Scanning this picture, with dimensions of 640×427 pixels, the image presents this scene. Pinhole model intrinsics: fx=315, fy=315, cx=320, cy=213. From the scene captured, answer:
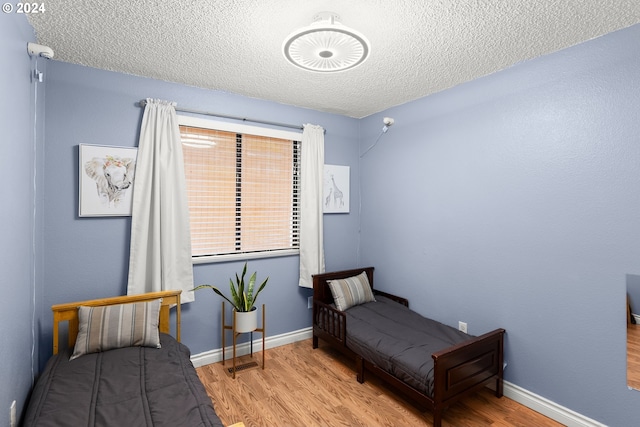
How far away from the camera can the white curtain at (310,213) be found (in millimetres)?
3613

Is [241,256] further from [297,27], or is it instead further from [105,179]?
[297,27]

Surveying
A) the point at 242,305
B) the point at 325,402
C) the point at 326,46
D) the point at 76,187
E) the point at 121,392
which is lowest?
the point at 325,402

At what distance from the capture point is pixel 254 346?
11.0 feet

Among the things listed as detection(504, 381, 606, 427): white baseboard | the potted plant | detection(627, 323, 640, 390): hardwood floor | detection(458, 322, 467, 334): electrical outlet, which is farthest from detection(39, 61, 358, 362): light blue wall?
detection(627, 323, 640, 390): hardwood floor

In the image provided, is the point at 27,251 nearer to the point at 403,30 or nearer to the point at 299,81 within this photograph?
the point at 299,81

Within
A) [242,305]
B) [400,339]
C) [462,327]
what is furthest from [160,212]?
[462,327]

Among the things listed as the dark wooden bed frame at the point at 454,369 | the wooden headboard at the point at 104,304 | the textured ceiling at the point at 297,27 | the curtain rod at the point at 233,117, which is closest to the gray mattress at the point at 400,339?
the dark wooden bed frame at the point at 454,369

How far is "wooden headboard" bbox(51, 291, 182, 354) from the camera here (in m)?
2.30

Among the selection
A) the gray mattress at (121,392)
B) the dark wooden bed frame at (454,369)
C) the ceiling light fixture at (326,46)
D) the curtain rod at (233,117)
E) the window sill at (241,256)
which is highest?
the curtain rod at (233,117)

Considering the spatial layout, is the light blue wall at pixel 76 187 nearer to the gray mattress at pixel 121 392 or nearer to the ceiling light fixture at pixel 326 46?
the gray mattress at pixel 121 392

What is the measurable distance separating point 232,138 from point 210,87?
1.69 ft

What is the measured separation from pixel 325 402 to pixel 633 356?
2098mm

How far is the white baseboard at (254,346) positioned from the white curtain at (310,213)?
582mm

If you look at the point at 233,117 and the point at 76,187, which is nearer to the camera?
the point at 76,187
